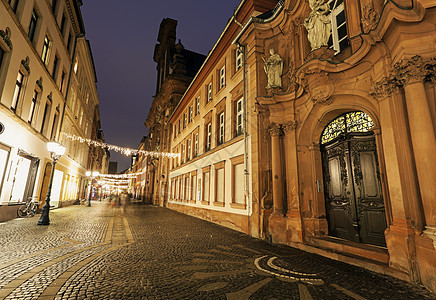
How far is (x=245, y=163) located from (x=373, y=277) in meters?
6.02

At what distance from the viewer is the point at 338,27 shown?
7375mm

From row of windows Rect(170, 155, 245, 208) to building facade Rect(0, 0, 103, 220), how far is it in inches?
388

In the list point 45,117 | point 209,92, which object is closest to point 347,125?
point 209,92

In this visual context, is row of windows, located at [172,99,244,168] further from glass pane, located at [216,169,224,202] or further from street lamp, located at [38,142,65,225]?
street lamp, located at [38,142,65,225]

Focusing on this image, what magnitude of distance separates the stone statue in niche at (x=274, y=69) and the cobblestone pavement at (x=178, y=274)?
598 cm

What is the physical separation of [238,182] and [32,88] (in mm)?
12106

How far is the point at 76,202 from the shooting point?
28.0 meters

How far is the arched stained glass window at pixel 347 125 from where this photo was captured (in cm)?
647

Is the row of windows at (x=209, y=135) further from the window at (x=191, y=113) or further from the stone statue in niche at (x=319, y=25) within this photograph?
the stone statue in niche at (x=319, y=25)

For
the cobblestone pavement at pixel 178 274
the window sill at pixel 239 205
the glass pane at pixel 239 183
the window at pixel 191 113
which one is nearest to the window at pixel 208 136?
the window at pixel 191 113

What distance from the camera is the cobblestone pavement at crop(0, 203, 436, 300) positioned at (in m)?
3.53

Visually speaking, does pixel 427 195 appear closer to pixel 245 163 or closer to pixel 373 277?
pixel 373 277

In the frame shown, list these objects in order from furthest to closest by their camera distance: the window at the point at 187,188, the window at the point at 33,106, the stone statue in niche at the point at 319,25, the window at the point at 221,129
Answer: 1. the window at the point at 187,188
2. the window at the point at 221,129
3. the window at the point at 33,106
4. the stone statue in niche at the point at 319,25

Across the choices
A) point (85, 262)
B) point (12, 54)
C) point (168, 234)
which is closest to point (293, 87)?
point (168, 234)
